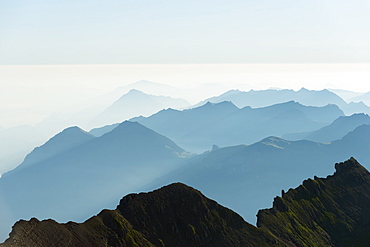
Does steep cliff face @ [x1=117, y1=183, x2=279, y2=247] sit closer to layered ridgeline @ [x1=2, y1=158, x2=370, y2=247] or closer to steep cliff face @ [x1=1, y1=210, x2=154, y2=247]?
layered ridgeline @ [x1=2, y1=158, x2=370, y2=247]

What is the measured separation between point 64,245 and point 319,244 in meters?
139

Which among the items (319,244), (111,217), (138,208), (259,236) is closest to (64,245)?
(111,217)

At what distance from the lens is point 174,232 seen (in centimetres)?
14938

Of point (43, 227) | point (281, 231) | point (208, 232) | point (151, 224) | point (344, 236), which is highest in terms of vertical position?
point (43, 227)

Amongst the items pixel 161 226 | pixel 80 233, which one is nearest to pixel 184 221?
pixel 161 226

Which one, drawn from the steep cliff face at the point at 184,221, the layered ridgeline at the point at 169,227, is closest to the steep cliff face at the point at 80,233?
the layered ridgeline at the point at 169,227

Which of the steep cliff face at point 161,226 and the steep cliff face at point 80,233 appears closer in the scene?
the steep cliff face at point 80,233

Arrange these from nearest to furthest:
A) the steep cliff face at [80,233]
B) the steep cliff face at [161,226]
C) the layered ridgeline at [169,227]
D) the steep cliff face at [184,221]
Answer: the steep cliff face at [80,233] → the layered ridgeline at [169,227] → the steep cliff face at [161,226] → the steep cliff face at [184,221]

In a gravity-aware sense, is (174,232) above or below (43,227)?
below

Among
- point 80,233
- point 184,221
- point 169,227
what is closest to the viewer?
point 80,233

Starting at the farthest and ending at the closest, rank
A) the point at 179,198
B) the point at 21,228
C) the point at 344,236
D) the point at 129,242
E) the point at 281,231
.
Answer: the point at 344,236, the point at 281,231, the point at 179,198, the point at 129,242, the point at 21,228

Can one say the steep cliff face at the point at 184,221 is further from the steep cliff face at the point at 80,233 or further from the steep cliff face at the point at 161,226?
the steep cliff face at the point at 80,233

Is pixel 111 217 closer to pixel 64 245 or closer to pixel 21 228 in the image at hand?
pixel 64 245

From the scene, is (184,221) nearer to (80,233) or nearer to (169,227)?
(169,227)
